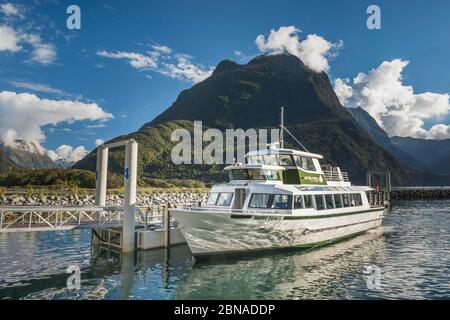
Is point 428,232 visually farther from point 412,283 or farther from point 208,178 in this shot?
point 208,178

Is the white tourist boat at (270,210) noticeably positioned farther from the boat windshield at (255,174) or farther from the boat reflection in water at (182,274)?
the boat reflection in water at (182,274)

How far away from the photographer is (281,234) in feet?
Answer: 66.7

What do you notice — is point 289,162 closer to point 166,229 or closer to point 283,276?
point 283,276

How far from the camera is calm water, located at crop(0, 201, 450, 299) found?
44.2 ft

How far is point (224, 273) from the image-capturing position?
16.6 metres

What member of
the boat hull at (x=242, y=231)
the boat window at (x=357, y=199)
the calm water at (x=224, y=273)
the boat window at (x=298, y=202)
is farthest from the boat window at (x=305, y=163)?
the boat window at (x=357, y=199)

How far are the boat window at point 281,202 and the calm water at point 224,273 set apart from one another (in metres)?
3.02

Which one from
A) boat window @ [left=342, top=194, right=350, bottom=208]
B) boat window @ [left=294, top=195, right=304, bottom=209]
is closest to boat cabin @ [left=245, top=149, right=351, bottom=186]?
boat window @ [left=294, top=195, right=304, bottom=209]

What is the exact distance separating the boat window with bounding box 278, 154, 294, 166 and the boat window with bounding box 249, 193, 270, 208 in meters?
3.97

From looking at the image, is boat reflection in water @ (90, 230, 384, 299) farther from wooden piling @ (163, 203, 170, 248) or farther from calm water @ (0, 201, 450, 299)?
wooden piling @ (163, 203, 170, 248)
